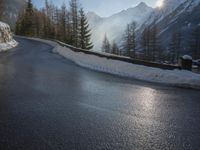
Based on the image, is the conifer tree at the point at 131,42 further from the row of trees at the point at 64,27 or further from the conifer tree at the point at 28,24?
the conifer tree at the point at 28,24

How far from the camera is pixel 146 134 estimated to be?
15.5 feet

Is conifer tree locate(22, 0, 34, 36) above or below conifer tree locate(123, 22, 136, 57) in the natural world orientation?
above

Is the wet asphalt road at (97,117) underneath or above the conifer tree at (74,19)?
underneath

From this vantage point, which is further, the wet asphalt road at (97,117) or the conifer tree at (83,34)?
the conifer tree at (83,34)

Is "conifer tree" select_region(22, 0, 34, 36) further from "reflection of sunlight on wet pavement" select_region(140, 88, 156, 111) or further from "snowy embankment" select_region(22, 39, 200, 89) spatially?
"reflection of sunlight on wet pavement" select_region(140, 88, 156, 111)

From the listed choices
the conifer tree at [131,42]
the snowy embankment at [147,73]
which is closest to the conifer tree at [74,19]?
the conifer tree at [131,42]

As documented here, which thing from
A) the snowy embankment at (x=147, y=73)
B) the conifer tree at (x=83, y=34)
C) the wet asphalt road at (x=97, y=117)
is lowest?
the wet asphalt road at (x=97, y=117)

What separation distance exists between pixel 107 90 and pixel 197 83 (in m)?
3.59

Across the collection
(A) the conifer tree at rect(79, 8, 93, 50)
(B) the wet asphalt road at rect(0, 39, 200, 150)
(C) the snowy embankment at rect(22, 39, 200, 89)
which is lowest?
(B) the wet asphalt road at rect(0, 39, 200, 150)

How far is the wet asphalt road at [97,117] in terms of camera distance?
434cm

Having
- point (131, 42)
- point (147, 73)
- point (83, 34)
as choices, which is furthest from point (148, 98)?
point (131, 42)

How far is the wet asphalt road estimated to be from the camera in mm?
4344

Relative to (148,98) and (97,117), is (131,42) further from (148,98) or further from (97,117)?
(97,117)

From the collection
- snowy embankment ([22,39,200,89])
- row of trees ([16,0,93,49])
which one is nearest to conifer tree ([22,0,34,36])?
row of trees ([16,0,93,49])
